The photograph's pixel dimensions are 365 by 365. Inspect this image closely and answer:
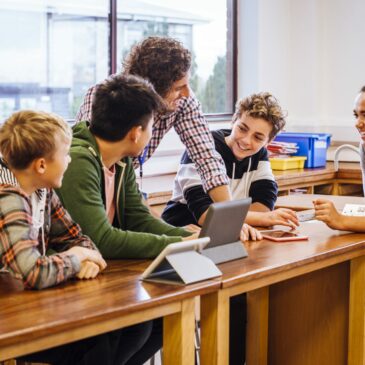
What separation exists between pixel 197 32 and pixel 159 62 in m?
2.61

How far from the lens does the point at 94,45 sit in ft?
15.2

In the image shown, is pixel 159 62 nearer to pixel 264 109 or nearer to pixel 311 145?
pixel 264 109

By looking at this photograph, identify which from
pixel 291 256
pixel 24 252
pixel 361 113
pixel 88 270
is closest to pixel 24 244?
pixel 24 252

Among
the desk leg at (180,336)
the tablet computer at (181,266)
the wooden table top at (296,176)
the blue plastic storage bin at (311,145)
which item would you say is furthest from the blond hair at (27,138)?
the blue plastic storage bin at (311,145)

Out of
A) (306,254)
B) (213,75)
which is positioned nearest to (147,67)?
(306,254)

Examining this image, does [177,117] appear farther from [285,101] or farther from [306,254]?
[285,101]

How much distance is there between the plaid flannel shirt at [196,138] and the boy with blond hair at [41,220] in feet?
3.05

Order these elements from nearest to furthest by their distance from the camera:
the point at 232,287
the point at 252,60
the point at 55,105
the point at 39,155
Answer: the point at 39,155
the point at 232,287
the point at 55,105
the point at 252,60

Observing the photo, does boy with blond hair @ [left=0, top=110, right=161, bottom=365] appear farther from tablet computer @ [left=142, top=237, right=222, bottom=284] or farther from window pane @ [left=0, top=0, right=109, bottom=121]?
window pane @ [left=0, top=0, right=109, bottom=121]

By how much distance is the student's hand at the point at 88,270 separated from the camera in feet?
6.45

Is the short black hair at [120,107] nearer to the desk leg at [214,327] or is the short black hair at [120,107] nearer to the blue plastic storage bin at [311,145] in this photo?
the desk leg at [214,327]

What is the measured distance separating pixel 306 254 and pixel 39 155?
0.89m

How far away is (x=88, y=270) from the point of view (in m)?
1.98

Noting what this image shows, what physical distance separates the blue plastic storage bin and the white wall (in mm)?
405
